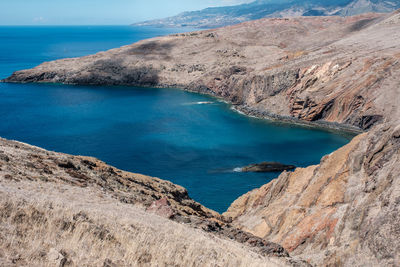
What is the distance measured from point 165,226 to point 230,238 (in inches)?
158

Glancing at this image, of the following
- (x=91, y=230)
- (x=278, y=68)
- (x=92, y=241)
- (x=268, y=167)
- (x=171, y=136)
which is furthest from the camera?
(x=278, y=68)

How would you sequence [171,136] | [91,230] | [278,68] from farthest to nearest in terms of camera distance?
1. [278,68]
2. [171,136]
3. [91,230]

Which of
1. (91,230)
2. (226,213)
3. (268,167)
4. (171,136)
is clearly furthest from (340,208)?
(171,136)

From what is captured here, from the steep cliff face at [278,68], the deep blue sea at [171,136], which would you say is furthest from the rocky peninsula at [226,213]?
the deep blue sea at [171,136]

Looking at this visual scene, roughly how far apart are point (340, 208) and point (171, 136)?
48.8m

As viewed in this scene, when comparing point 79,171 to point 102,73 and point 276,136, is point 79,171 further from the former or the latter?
point 102,73

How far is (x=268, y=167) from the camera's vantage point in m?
52.7

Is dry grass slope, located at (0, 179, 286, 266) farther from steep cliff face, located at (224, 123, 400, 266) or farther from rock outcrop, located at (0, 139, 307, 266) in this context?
steep cliff face, located at (224, 123, 400, 266)

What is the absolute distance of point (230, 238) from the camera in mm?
17453

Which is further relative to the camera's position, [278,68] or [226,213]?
[278,68]

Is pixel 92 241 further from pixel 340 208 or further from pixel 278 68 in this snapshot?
Answer: pixel 278 68

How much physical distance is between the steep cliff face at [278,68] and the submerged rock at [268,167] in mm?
26089

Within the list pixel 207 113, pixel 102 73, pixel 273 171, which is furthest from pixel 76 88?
pixel 273 171

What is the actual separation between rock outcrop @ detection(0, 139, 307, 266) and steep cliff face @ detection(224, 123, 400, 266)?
2.88 meters
